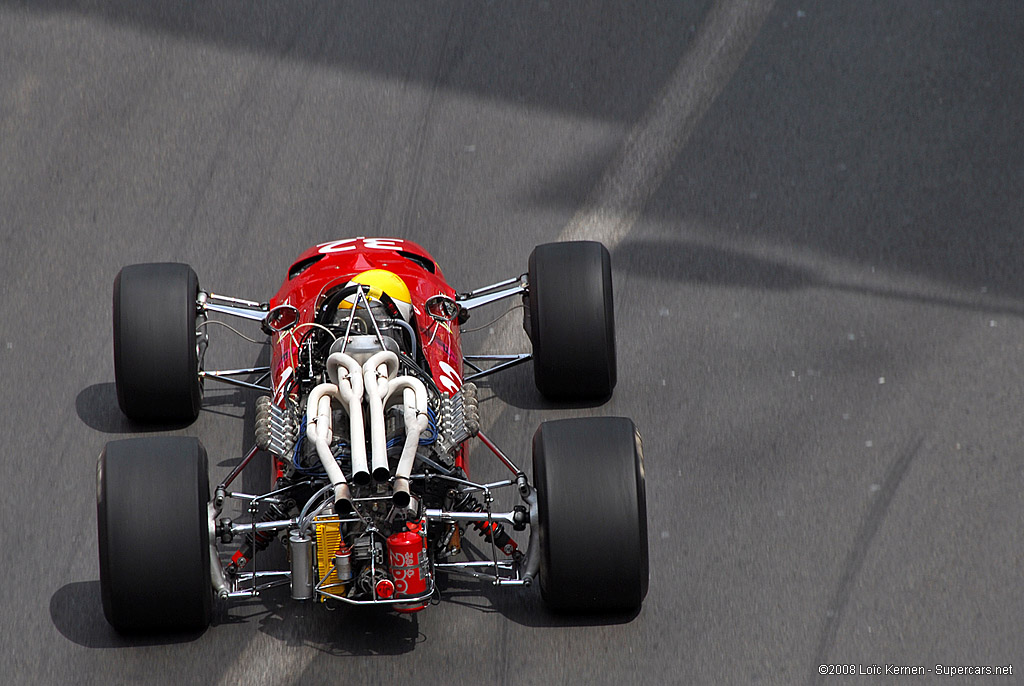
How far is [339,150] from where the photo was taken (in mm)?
10117

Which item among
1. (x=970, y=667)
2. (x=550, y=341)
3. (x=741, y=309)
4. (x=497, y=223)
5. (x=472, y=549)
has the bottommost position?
(x=970, y=667)

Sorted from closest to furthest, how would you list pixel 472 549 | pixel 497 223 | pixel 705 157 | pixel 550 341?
1. pixel 472 549
2. pixel 550 341
3. pixel 497 223
4. pixel 705 157

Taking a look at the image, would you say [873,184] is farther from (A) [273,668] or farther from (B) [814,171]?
(A) [273,668]

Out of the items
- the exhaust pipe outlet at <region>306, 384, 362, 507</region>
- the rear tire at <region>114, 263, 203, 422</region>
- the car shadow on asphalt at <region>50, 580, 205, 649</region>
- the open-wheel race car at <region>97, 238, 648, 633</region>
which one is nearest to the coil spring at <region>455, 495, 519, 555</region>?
the open-wheel race car at <region>97, 238, 648, 633</region>

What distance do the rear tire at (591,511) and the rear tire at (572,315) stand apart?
1.33 m

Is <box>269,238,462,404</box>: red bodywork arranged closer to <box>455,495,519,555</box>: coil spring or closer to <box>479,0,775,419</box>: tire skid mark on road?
<box>455,495,519,555</box>: coil spring

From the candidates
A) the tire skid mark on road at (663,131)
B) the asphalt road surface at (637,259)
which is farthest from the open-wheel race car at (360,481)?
the tire skid mark on road at (663,131)

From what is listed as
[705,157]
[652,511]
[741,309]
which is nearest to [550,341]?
[652,511]

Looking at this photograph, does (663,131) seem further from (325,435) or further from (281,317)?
(325,435)

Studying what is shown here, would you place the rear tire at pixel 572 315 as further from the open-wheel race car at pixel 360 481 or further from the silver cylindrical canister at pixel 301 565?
the silver cylindrical canister at pixel 301 565

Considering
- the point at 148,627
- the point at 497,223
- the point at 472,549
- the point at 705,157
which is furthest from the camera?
the point at 705,157

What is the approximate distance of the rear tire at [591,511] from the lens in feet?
19.5

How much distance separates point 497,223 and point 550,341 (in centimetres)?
214

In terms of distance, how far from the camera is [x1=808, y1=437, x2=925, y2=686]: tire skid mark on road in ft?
20.9
